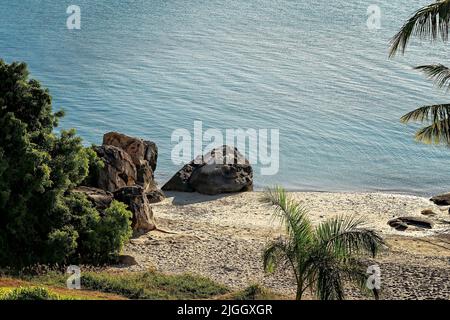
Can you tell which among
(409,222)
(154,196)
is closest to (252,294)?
(409,222)

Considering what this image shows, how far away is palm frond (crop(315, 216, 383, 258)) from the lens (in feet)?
57.4

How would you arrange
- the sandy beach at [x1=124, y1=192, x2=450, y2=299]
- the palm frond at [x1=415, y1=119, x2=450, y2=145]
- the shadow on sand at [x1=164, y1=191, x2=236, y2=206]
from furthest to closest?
the shadow on sand at [x1=164, y1=191, x2=236, y2=206] → the palm frond at [x1=415, y1=119, x2=450, y2=145] → the sandy beach at [x1=124, y1=192, x2=450, y2=299]

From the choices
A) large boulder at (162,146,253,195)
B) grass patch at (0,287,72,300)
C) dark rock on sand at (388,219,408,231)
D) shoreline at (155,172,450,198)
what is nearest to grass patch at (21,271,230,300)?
grass patch at (0,287,72,300)

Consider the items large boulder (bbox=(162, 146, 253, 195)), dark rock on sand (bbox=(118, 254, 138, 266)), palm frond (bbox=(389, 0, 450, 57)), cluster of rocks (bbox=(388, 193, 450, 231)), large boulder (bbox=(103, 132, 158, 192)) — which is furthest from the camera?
large boulder (bbox=(162, 146, 253, 195))

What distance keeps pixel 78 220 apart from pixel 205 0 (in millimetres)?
51892

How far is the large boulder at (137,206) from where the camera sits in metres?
27.1

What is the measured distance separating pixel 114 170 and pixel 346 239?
42.6 ft

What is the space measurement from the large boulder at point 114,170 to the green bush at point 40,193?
3031mm
